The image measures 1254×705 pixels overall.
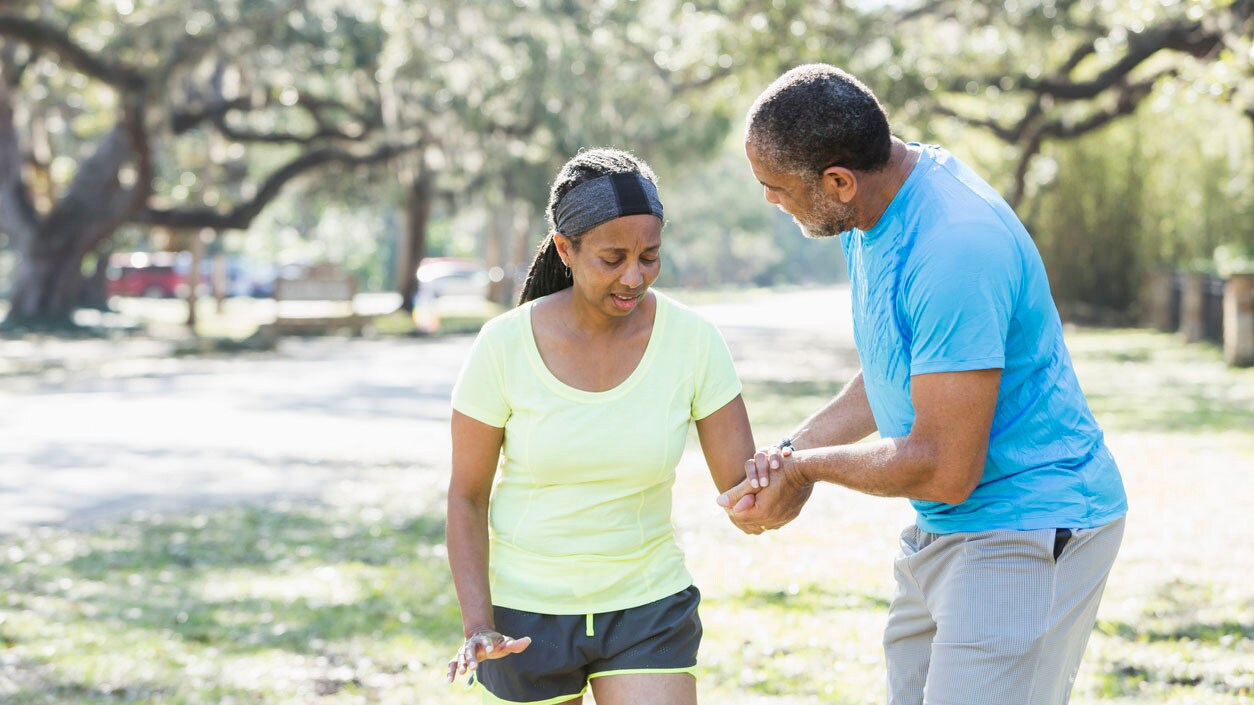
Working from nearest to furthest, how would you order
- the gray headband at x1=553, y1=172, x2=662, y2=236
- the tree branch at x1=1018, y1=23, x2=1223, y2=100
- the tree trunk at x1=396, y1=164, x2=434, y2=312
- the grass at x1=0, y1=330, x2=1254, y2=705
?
the gray headband at x1=553, y1=172, x2=662, y2=236 → the grass at x1=0, y1=330, x2=1254, y2=705 → the tree branch at x1=1018, y1=23, x2=1223, y2=100 → the tree trunk at x1=396, y1=164, x2=434, y2=312

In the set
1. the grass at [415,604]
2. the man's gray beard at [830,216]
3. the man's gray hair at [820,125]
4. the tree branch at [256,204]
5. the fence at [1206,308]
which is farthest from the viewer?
the tree branch at [256,204]

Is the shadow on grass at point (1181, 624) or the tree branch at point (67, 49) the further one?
the tree branch at point (67, 49)

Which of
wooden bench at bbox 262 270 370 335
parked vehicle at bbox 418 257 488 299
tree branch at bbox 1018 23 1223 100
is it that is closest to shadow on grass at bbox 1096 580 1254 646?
tree branch at bbox 1018 23 1223 100

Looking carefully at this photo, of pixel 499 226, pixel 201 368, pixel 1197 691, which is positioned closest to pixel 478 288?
pixel 499 226

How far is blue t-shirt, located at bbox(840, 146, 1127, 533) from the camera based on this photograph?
2895mm

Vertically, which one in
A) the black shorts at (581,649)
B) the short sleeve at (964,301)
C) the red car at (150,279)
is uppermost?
the short sleeve at (964,301)

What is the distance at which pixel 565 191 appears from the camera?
132 inches

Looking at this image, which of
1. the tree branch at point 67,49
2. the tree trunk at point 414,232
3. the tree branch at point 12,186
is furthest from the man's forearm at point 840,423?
the tree trunk at point 414,232

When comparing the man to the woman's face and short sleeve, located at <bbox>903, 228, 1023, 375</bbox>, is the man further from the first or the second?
the woman's face

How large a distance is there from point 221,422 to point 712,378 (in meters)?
11.9

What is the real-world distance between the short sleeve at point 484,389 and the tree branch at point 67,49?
22.8m

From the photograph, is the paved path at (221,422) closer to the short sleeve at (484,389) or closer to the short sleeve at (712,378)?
the short sleeve at (484,389)

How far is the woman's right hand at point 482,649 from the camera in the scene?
318 centimetres

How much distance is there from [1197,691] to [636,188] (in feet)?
12.1
